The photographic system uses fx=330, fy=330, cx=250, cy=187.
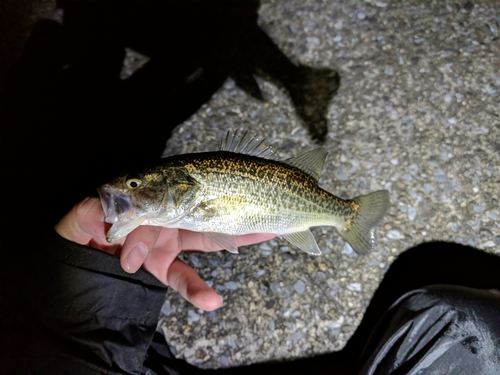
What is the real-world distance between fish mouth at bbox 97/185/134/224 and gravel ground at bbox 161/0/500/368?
3.40 ft

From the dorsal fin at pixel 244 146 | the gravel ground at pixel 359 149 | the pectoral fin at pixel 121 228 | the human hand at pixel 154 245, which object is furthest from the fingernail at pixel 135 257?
the gravel ground at pixel 359 149

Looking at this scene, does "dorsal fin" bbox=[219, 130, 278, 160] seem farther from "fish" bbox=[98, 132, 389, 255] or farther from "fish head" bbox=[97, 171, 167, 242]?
"fish head" bbox=[97, 171, 167, 242]

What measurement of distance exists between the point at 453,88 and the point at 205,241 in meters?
2.56

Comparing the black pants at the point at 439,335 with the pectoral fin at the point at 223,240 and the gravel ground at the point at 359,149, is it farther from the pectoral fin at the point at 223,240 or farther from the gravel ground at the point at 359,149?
the pectoral fin at the point at 223,240

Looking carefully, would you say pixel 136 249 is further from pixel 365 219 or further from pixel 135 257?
pixel 365 219

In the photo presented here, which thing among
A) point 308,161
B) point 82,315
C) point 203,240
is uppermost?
point 308,161

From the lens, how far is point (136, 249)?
190cm

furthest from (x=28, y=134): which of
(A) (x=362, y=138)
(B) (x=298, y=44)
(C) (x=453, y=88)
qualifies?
(C) (x=453, y=88)

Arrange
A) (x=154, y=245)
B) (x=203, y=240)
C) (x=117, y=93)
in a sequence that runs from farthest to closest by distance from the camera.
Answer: (x=117, y=93) < (x=203, y=240) < (x=154, y=245)

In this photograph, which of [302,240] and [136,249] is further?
[302,240]

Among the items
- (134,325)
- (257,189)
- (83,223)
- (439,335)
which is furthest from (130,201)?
(439,335)

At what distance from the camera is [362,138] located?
289 centimetres

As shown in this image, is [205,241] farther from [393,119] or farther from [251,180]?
[393,119]

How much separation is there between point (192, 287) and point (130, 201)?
25.9 inches
